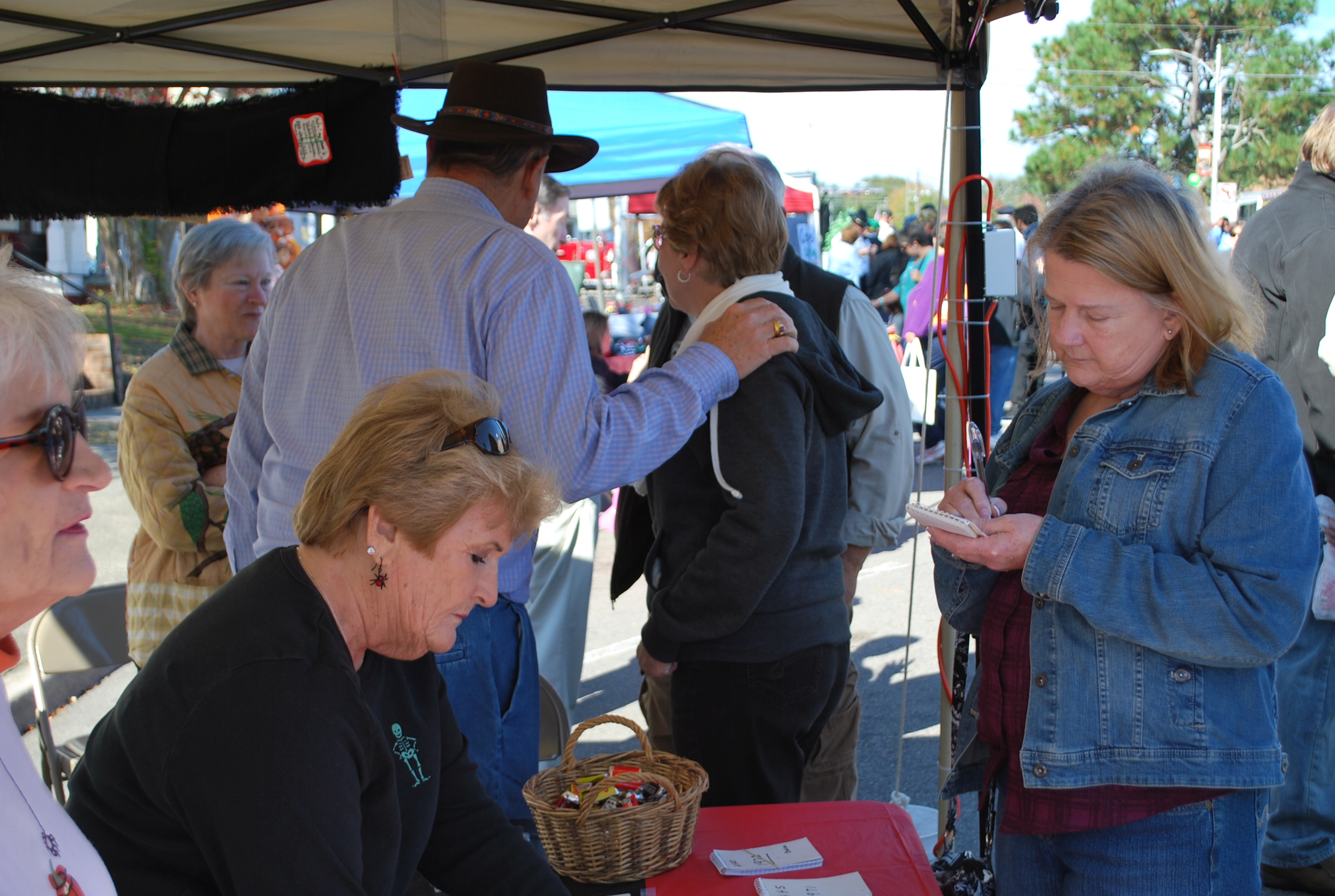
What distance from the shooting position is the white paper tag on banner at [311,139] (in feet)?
10.2

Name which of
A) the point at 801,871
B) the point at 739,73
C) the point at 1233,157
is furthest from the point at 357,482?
the point at 1233,157

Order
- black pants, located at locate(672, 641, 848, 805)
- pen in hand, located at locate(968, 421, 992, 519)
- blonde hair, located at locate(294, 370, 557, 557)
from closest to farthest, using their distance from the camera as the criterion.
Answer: blonde hair, located at locate(294, 370, 557, 557)
pen in hand, located at locate(968, 421, 992, 519)
black pants, located at locate(672, 641, 848, 805)

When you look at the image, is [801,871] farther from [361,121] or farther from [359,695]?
[361,121]

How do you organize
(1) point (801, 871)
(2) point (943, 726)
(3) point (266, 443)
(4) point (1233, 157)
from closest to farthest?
(1) point (801, 871)
(3) point (266, 443)
(2) point (943, 726)
(4) point (1233, 157)

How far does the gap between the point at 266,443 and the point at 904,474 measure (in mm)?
1679

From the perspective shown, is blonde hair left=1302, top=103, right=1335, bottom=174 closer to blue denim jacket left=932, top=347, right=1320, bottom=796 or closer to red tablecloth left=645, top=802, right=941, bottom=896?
blue denim jacket left=932, top=347, right=1320, bottom=796

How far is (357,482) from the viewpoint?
4.32ft

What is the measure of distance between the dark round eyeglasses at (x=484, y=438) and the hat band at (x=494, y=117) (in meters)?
0.83

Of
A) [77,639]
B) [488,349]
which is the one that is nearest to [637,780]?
[488,349]

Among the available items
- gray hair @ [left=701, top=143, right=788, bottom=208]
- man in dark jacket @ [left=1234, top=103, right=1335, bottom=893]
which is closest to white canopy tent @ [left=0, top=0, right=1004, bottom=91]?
gray hair @ [left=701, top=143, right=788, bottom=208]

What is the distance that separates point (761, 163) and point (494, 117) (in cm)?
89

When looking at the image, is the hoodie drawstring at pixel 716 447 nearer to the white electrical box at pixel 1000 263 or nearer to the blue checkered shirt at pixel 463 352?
the blue checkered shirt at pixel 463 352

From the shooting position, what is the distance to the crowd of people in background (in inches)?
45.9

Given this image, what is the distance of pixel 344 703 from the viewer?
1236 mm
